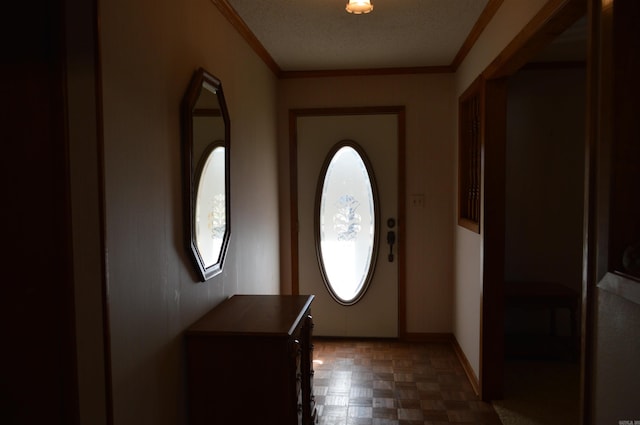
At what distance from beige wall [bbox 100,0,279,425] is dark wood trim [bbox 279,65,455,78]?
160cm

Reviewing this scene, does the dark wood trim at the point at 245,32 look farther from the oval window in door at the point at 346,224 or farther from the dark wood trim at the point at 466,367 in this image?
the dark wood trim at the point at 466,367

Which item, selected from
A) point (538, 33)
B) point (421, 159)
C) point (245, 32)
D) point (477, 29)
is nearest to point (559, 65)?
point (477, 29)

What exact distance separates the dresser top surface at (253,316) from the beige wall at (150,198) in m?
0.07

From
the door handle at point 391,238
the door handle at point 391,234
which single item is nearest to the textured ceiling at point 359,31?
the door handle at point 391,234

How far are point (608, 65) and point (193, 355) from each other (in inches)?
69.7

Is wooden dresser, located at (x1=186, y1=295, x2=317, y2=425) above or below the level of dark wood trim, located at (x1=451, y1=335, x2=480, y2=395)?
above

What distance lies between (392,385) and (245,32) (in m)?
2.50

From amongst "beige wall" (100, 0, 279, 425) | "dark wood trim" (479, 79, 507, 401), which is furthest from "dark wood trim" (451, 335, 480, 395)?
"beige wall" (100, 0, 279, 425)

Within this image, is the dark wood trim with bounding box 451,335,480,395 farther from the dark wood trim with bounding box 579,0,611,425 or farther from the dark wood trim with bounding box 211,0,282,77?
the dark wood trim with bounding box 211,0,282,77

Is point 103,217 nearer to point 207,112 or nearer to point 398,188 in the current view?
point 207,112

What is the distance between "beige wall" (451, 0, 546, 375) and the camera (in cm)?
236

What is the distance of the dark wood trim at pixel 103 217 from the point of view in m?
1.37

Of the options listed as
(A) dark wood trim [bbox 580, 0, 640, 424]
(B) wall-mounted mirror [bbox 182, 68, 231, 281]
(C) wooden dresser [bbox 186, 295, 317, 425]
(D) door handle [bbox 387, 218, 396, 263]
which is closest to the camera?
(A) dark wood trim [bbox 580, 0, 640, 424]

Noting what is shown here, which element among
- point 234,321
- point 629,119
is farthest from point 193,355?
point 629,119
